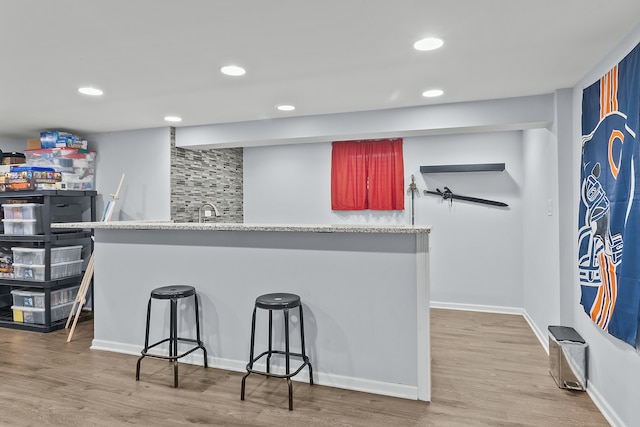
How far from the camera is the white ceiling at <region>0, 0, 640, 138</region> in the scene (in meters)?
1.85

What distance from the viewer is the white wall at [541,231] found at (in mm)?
3182

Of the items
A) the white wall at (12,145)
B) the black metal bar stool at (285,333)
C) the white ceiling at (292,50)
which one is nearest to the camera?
the white ceiling at (292,50)

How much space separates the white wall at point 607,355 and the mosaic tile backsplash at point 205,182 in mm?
3733

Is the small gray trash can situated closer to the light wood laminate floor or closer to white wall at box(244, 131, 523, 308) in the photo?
the light wood laminate floor

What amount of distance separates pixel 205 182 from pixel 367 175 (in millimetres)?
1998

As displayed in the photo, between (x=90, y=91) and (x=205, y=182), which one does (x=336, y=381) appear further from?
(x=205, y=182)

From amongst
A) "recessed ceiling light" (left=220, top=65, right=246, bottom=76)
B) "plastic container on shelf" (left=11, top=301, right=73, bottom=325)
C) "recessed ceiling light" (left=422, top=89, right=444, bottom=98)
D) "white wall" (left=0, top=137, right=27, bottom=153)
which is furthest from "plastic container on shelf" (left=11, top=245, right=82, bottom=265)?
"recessed ceiling light" (left=422, top=89, right=444, bottom=98)

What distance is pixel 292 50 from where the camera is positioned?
7.69 ft

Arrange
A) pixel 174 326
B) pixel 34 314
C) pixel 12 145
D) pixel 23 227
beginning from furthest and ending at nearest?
pixel 12 145 → pixel 23 227 → pixel 34 314 → pixel 174 326

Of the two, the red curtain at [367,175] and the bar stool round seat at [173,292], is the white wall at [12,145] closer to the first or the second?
the bar stool round seat at [173,292]

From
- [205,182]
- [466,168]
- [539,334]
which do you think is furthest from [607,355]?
[205,182]

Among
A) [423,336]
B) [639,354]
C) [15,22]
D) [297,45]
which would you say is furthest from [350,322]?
[15,22]

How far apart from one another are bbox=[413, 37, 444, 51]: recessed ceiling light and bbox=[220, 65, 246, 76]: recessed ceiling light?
3.73 ft

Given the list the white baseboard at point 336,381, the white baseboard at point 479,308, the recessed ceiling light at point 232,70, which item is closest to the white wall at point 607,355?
the white baseboard at point 336,381
